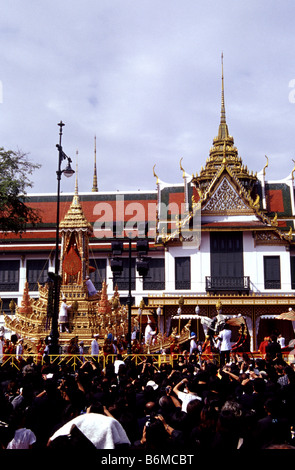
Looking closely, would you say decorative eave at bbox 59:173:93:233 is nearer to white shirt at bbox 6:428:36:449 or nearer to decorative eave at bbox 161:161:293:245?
decorative eave at bbox 161:161:293:245

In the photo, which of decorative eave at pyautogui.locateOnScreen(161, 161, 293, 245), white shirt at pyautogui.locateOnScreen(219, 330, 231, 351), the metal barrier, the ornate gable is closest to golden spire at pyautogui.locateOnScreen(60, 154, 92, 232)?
the metal barrier

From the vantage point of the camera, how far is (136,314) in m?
29.7

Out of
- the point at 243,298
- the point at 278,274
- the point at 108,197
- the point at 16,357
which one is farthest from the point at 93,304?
the point at 108,197

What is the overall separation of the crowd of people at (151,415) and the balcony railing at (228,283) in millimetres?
21498

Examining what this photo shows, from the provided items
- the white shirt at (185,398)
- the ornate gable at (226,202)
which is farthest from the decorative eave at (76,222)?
the white shirt at (185,398)

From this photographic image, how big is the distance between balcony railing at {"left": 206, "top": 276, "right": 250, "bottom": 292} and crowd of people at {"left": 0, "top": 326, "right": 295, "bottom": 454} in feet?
70.5

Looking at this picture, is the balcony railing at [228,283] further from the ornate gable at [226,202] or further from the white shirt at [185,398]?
the white shirt at [185,398]

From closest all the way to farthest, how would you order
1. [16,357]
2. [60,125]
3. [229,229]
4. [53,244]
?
[16,357]
[60,125]
[229,229]
[53,244]

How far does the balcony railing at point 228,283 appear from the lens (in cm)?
3172

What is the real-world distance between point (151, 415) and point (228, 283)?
2578 cm

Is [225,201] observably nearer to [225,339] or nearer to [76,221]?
[76,221]

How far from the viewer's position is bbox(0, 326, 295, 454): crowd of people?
4.99m
